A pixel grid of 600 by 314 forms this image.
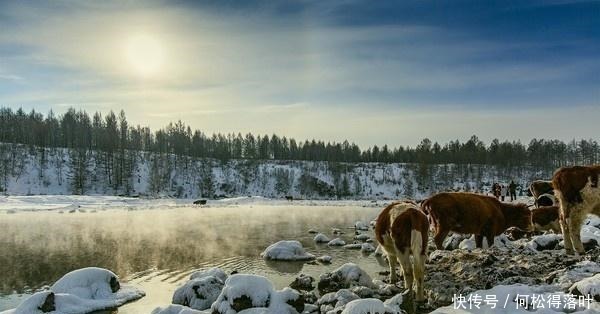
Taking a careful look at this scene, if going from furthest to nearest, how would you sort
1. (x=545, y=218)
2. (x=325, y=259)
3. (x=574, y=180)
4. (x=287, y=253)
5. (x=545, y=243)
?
1. (x=287, y=253)
2. (x=325, y=259)
3. (x=545, y=218)
4. (x=545, y=243)
5. (x=574, y=180)

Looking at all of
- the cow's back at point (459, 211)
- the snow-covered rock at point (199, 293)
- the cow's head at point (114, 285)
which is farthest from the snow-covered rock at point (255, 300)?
the cow's back at point (459, 211)

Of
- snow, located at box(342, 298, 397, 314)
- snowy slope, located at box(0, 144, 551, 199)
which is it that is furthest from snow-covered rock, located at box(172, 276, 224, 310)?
snowy slope, located at box(0, 144, 551, 199)

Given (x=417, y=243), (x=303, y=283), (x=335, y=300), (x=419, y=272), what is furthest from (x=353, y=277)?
(x=417, y=243)

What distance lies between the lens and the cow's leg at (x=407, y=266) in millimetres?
11067

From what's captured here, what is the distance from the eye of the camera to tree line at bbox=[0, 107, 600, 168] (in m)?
130

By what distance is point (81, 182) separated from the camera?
10375 cm

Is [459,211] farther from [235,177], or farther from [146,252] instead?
[235,177]

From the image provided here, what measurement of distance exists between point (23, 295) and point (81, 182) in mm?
99520

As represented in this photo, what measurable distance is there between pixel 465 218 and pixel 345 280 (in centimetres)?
428

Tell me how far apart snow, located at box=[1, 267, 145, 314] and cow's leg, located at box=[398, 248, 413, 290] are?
24.6 ft

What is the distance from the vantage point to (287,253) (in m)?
19.3

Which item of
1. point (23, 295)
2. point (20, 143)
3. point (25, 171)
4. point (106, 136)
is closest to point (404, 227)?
point (23, 295)

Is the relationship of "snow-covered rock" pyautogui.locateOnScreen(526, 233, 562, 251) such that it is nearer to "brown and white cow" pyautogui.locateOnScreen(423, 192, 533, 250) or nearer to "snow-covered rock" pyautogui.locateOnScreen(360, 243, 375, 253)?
"brown and white cow" pyautogui.locateOnScreen(423, 192, 533, 250)

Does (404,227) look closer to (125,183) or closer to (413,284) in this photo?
(413,284)
